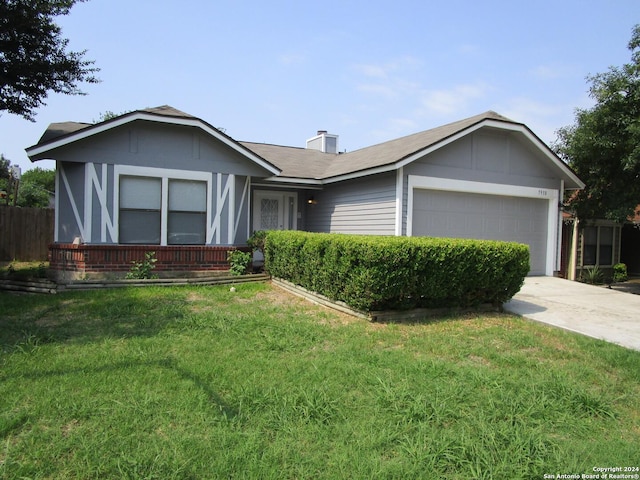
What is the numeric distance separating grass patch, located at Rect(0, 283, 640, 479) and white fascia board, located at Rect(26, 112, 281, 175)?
4.28 m

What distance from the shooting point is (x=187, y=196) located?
1070cm

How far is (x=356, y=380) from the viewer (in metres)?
4.38

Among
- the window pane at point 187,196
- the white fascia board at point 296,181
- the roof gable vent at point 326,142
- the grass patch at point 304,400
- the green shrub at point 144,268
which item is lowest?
the grass patch at point 304,400

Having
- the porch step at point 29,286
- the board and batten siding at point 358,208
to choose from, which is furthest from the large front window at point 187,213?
the board and batten siding at point 358,208

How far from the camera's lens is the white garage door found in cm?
1123

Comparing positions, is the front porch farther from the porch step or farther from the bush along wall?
the bush along wall

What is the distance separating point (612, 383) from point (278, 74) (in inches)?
497

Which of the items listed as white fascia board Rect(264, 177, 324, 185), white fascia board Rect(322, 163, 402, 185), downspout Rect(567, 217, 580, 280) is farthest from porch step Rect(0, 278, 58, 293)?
downspout Rect(567, 217, 580, 280)

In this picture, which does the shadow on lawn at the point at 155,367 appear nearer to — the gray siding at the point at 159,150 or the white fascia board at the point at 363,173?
the gray siding at the point at 159,150

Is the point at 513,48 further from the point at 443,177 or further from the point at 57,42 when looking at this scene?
the point at 57,42

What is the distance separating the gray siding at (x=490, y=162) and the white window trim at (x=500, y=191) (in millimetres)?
129

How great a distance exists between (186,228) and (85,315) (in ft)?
13.7

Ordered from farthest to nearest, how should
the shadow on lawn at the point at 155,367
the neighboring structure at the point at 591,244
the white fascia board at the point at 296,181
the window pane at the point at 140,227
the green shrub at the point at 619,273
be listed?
the green shrub at the point at 619,273 < the neighboring structure at the point at 591,244 < the white fascia board at the point at 296,181 < the window pane at the point at 140,227 < the shadow on lawn at the point at 155,367

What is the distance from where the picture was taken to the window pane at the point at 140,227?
1009 cm
